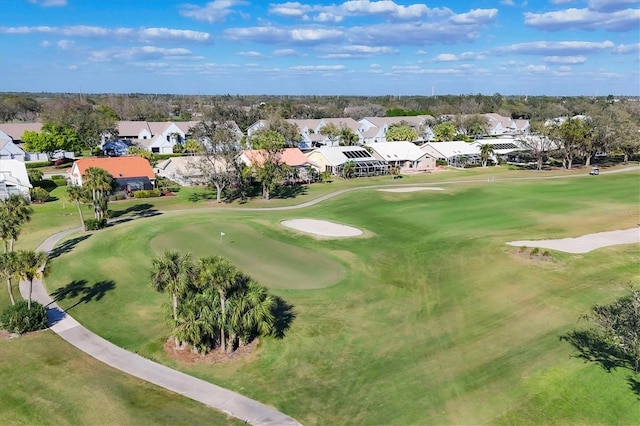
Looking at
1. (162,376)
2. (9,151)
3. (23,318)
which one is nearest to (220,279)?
(162,376)

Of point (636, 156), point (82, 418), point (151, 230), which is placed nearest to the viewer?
point (82, 418)

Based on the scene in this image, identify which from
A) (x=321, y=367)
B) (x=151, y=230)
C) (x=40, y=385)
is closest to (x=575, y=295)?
(x=321, y=367)

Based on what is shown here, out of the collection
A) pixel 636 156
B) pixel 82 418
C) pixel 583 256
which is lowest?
pixel 82 418

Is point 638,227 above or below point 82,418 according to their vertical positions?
above

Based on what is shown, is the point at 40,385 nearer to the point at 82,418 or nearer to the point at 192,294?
the point at 82,418

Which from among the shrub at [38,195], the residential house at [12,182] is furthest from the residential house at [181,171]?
the residential house at [12,182]

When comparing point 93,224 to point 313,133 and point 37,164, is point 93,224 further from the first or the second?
point 313,133

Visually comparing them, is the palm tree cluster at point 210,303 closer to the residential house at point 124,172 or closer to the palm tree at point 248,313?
the palm tree at point 248,313
